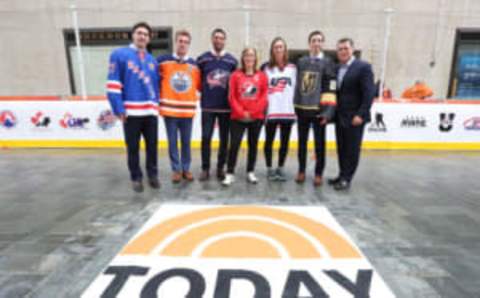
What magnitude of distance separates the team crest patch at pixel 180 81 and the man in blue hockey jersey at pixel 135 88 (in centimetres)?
18

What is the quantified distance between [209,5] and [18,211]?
8.70m

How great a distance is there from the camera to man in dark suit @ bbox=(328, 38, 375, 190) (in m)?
2.95

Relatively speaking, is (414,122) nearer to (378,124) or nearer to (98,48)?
(378,124)

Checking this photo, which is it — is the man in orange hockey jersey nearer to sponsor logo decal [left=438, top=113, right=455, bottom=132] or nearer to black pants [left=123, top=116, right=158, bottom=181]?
black pants [left=123, top=116, right=158, bottom=181]

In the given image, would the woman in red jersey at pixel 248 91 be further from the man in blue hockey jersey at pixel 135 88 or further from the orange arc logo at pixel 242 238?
the orange arc logo at pixel 242 238

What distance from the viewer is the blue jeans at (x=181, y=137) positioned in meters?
3.28

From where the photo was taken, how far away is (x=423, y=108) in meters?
5.27

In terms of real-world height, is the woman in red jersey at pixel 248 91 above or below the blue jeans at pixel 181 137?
above

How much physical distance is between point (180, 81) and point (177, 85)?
56 millimetres

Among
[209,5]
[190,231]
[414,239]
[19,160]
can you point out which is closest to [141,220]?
[190,231]

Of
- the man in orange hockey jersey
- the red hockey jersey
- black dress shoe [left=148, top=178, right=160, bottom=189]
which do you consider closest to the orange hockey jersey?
the man in orange hockey jersey

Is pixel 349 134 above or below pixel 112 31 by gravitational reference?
below

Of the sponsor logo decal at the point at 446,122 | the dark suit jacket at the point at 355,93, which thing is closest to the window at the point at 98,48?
the dark suit jacket at the point at 355,93

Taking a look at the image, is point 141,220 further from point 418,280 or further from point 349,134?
point 349,134
